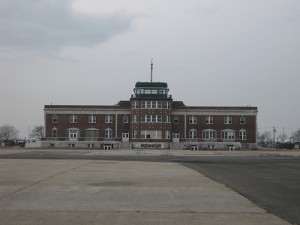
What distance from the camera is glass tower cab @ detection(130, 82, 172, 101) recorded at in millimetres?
93062

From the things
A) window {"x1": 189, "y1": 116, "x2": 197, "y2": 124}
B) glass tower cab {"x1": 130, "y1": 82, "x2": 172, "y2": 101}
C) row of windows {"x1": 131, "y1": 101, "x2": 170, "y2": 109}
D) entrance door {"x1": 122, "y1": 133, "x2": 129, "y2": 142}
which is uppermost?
glass tower cab {"x1": 130, "y1": 82, "x2": 172, "y2": 101}

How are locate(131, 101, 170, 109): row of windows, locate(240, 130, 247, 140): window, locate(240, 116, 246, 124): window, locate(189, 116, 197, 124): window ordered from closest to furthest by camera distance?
1. locate(131, 101, 170, 109): row of windows
2. locate(240, 116, 246, 124): window
3. locate(240, 130, 247, 140): window
4. locate(189, 116, 197, 124): window

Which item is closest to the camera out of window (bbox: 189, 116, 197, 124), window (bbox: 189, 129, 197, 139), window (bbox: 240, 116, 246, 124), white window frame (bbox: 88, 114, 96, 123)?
window (bbox: 240, 116, 246, 124)

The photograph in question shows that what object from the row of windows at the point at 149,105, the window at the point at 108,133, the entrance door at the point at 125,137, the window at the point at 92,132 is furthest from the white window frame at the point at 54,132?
the row of windows at the point at 149,105

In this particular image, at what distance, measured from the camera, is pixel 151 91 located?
93812mm

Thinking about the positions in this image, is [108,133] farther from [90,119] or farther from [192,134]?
[192,134]

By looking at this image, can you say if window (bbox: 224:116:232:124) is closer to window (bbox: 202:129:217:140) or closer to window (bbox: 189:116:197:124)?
window (bbox: 202:129:217:140)

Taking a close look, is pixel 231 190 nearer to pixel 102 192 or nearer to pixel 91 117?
pixel 102 192

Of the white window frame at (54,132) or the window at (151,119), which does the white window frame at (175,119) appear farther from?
the white window frame at (54,132)

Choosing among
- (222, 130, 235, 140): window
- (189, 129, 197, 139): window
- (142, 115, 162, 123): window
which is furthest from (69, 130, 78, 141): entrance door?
(222, 130, 235, 140): window

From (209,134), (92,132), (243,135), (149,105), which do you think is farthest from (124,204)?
(243,135)

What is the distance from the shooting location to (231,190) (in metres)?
16.6

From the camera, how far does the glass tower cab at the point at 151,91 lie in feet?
305

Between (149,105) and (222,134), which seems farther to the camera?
(222,134)
